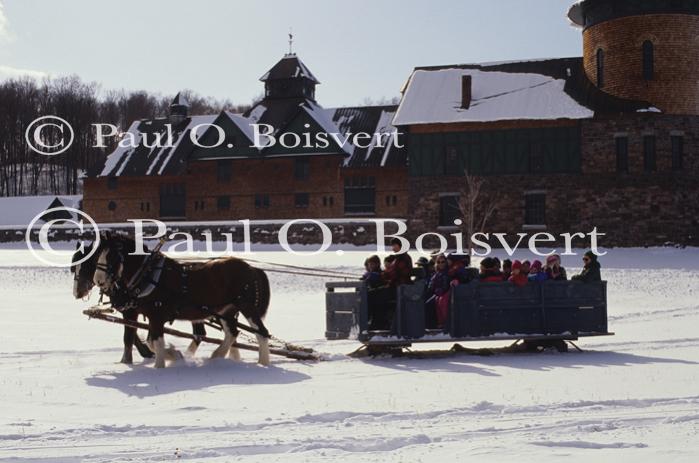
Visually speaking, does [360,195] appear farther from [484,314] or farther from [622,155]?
[484,314]

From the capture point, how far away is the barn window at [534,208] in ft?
122

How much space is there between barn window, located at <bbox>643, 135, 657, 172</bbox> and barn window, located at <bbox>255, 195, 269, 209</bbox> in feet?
70.0

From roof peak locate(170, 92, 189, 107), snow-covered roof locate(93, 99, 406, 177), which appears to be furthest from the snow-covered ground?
roof peak locate(170, 92, 189, 107)

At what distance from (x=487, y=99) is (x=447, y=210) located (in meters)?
6.14

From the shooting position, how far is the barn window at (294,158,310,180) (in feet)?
146

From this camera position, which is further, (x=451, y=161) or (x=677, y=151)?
(x=451, y=161)

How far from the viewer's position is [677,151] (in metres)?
36.0

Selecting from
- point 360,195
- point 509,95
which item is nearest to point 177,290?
point 509,95

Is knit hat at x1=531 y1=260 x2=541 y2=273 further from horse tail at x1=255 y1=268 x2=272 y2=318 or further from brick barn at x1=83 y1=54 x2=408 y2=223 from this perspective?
brick barn at x1=83 y1=54 x2=408 y2=223

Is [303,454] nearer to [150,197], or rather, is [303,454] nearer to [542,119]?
[542,119]

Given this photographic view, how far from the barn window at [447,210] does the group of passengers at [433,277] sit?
25979 millimetres

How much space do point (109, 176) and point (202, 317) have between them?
41.4 meters

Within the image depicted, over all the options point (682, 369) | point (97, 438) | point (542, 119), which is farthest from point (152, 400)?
point (542, 119)

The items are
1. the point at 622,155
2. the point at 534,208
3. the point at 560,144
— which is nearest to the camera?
the point at 622,155
